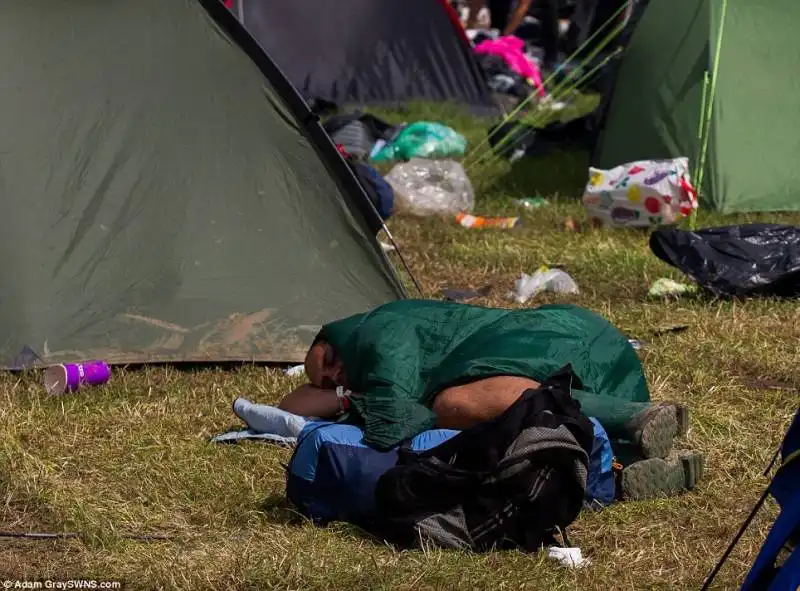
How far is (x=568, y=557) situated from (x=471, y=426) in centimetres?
55

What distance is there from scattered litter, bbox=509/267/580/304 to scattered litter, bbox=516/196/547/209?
192 centimetres

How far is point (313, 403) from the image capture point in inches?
184

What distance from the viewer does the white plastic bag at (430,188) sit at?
902 centimetres

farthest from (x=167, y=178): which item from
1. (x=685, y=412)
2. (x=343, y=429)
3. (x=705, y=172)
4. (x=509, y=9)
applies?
(x=509, y=9)

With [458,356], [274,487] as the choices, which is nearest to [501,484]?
[458,356]

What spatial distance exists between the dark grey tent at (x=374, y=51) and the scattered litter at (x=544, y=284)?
20.1 feet

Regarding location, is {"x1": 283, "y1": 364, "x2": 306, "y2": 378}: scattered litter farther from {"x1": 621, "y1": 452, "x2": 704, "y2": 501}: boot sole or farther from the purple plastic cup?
{"x1": 621, "y1": 452, "x2": 704, "y2": 501}: boot sole

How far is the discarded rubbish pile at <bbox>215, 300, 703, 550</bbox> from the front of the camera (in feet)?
12.5

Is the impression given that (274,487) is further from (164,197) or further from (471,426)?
(164,197)

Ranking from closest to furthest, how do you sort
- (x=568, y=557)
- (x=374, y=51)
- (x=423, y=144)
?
(x=568, y=557) → (x=423, y=144) → (x=374, y=51)

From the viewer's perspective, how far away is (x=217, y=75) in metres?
6.11

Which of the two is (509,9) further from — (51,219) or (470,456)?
(470,456)

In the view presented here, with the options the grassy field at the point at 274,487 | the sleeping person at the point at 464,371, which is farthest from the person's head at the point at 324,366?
the grassy field at the point at 274,487

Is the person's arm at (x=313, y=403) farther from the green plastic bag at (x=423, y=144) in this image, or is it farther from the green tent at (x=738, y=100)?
the green plastic bag at (x=423, y=144)
